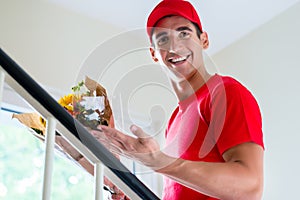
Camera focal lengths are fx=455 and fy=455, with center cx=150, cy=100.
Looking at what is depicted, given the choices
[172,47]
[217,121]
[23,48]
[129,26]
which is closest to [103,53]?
[172,47]

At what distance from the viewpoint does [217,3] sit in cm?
234

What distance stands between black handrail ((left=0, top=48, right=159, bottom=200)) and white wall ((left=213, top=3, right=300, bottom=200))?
4.38 feet

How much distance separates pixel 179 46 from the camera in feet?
3.92

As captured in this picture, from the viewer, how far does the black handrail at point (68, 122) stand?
0.83m

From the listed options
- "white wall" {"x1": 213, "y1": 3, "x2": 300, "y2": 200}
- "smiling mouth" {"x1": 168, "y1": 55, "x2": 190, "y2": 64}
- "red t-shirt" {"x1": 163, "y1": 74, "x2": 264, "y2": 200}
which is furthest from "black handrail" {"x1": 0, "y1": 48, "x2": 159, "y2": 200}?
"white wall" {"x1": 213, "y1": 3, "x2": 300, "y2": 200}

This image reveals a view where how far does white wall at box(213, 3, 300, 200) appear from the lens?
2.06m

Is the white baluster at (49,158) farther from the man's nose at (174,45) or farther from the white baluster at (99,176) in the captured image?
the man's nose at (174,45)

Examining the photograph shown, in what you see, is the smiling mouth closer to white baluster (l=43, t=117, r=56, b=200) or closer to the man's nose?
the man's nose

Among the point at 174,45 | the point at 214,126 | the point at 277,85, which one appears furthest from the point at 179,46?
the point at 277,85

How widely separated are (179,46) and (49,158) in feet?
1.74

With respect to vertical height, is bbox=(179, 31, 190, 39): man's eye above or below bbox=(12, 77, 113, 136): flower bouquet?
above

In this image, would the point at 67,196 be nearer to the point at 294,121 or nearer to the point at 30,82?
the point at 294,121

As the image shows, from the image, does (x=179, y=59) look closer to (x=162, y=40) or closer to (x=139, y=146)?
(x=162, y=40)

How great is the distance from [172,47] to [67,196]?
1.09 m
